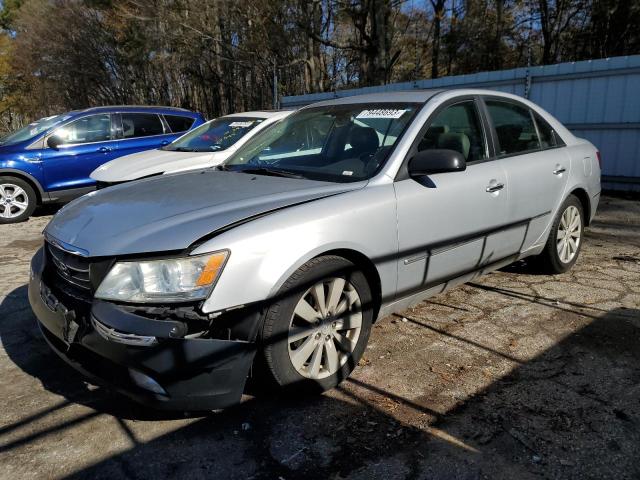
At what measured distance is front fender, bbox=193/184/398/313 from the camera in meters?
2.31

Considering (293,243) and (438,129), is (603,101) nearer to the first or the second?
(438,129)

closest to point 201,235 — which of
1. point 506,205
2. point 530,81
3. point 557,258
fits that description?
point 506,205

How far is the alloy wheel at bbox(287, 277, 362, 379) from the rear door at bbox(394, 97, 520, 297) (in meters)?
0.41

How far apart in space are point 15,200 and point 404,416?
7.44m

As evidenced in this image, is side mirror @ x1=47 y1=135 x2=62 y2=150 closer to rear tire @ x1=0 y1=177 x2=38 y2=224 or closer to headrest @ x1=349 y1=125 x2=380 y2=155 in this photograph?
rear tire @ x1=0 y1=177 x2=38 y2=224

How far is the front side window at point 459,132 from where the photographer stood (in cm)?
339

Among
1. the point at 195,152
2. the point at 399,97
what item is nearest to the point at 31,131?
the point at 195,152

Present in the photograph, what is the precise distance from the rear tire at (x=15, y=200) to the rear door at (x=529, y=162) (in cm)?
698

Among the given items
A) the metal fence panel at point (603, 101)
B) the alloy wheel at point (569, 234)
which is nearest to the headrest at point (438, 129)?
the alloy wheel at point (569, 234)

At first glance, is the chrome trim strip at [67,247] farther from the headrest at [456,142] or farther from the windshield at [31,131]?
the windshield at [31,131]

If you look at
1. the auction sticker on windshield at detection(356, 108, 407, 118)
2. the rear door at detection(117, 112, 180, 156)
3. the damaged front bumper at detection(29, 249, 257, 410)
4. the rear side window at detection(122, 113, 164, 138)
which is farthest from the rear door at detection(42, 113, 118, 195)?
the damaged front bumper at detection(29, 249, 257, 410)

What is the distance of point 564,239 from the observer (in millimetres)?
4570

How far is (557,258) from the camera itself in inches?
178

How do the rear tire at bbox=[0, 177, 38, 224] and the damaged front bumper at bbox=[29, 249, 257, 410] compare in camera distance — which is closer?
the damaged front bumper at bbox=[29, 249, 257, 410]
